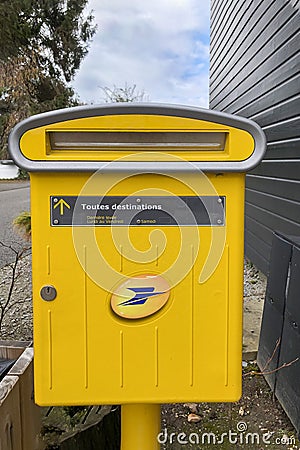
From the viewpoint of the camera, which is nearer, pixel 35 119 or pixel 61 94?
pixel 35 119

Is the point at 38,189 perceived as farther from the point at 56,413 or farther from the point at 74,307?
the point at 56,413

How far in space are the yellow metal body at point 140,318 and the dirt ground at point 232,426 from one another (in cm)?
94

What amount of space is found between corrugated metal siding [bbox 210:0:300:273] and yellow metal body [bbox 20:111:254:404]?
2627mm

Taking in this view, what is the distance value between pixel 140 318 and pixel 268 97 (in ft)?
13.2

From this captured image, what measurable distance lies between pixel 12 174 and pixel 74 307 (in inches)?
1161

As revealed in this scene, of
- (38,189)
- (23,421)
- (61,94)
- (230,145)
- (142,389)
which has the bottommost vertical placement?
(23,421)

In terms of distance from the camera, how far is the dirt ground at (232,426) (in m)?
2.18

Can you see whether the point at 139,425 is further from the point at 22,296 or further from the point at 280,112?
the point at 280,112

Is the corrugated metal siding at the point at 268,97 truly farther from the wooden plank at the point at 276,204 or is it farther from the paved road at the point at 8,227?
the paved road at the point at 8,227

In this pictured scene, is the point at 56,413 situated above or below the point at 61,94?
below

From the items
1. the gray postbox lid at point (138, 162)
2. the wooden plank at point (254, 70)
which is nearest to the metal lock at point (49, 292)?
the gray postbox lid at point (138, 162)

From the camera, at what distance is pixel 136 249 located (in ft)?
4.38

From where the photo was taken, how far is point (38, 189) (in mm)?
1322

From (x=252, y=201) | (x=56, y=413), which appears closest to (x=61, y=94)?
(x=252, y=201)
